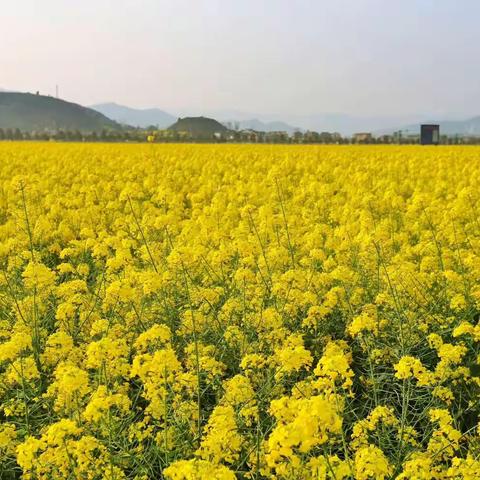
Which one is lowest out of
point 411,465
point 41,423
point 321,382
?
point 41,423

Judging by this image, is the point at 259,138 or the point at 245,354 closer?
the point at 245,354

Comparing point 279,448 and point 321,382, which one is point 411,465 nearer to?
point 321,382

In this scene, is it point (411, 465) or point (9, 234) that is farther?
point (9, 234)

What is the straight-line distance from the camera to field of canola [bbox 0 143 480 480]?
8.52 ft

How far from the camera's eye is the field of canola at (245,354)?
260 cm

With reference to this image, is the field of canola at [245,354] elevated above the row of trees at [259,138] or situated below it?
below

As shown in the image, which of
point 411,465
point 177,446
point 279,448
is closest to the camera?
point 279,448

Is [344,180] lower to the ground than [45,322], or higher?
higher

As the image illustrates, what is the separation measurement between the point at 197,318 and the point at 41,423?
50.3 inches

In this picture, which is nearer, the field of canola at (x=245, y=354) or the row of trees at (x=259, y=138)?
the field of canola at (x=245, y=354)

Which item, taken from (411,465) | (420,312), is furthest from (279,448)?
(420,312)

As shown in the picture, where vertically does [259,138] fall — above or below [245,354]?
above

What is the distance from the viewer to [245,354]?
419 cm

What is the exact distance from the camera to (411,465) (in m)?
2.45
